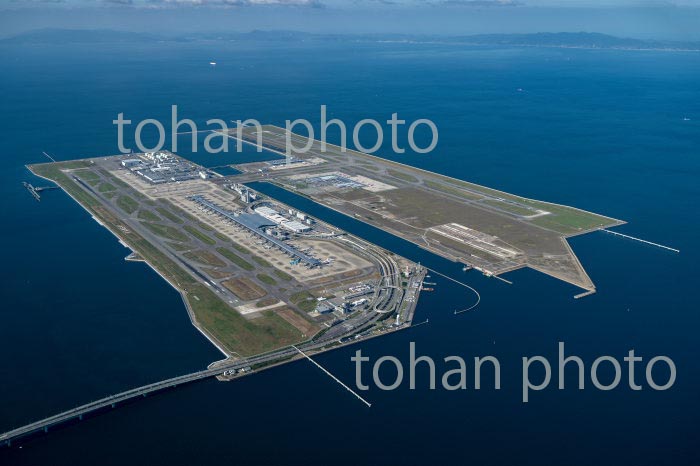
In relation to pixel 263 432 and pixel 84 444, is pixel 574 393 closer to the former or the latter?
pixel 263 432

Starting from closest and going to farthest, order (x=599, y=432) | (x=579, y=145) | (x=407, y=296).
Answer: (x=599, y=432)
(x=407, y=296)
(x=579, y=145)

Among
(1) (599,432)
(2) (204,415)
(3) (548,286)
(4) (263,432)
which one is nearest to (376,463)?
(4) (263,432)

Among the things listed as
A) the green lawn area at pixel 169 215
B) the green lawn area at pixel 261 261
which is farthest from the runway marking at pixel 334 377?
the green lawn area at pixel 169 215

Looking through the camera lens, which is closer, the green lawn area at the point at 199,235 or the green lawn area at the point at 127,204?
the green lawn area at the point at 199,235

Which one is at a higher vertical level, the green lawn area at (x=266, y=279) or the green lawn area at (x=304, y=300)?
the green lawn area at (x=266, y=279)

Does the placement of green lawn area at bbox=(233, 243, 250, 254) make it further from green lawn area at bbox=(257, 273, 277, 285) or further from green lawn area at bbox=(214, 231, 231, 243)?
green lawn area at bbox=(257, 273, 277, 285)

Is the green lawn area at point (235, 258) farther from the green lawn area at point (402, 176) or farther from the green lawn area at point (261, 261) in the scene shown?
the green lawn area at point (402, 176)

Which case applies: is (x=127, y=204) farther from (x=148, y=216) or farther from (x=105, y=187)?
(x=105, y=187)
